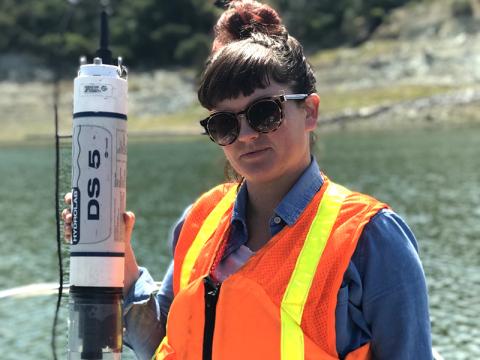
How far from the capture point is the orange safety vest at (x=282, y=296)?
231 centimetres

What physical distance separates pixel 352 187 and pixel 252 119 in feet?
74.0

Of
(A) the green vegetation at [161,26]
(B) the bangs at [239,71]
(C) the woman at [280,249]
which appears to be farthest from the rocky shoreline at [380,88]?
(B) the bangs at [239,71]

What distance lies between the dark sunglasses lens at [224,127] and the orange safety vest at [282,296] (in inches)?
12.8

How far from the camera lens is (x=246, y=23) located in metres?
2.78

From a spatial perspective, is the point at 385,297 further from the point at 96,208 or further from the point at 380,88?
the point at 380,88

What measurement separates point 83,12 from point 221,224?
313ft

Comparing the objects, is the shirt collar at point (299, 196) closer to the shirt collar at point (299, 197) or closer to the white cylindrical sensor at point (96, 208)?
the shirt collar at point (299, 197)

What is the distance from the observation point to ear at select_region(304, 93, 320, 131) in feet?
8.47

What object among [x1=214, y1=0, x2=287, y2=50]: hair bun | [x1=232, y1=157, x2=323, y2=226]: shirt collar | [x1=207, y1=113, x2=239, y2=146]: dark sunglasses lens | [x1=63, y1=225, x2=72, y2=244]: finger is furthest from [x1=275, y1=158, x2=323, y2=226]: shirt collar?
[x1=63, y1=225, x2=72, y2=244]: finger

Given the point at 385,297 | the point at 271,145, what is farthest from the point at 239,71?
the point at 385,297

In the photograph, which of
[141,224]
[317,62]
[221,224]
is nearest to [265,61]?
[221,224]

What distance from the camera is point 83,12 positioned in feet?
308

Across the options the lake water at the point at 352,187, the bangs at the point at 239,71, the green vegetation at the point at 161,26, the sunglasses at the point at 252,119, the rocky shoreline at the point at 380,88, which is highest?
the green vegetation at the point at 161,26

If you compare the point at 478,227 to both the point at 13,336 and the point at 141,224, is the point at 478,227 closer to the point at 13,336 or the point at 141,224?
the point at 141,224
